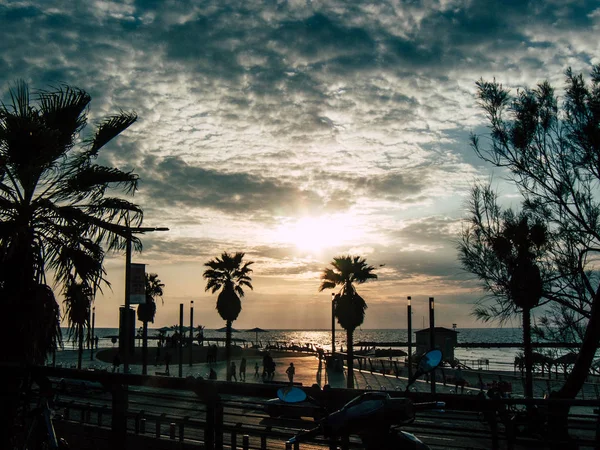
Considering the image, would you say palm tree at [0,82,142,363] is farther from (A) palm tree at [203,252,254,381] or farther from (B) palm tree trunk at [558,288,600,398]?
(A) palm tree at [203,252,254,381]

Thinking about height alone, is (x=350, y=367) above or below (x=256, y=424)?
below

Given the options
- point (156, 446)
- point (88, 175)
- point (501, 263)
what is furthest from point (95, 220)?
point (501, 263)

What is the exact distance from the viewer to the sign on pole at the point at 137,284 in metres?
19.1

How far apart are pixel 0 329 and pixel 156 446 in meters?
3.09

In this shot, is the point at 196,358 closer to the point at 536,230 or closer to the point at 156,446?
the point at 536,230

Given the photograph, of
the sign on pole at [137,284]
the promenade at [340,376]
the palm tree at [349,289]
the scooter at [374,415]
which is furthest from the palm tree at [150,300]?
the scooter at [374,415]

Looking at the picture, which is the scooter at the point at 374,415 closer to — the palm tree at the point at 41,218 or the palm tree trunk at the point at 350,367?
the palm tree at the point at 41,218

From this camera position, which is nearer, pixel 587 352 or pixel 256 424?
pixel 256 424

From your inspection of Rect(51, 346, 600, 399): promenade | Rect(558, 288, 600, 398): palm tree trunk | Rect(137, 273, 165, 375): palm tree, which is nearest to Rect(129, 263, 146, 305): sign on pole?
Rect(51, 346, 600, 399): promenade

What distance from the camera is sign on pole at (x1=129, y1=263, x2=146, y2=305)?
19078 millimetres

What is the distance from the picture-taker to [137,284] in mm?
19469

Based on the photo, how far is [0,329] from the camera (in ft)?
25.9

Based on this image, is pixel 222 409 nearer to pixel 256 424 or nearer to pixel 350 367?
pixel 256 424

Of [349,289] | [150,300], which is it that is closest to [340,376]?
[349,289]
